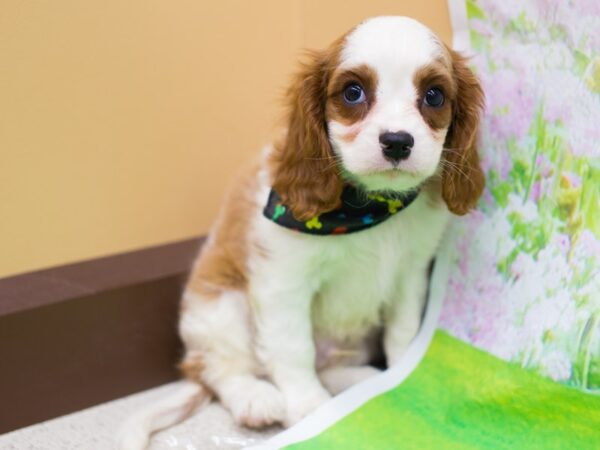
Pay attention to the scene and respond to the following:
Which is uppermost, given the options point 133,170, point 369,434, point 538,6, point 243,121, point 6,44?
point 538,6

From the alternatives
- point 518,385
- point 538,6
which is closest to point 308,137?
point 538,6

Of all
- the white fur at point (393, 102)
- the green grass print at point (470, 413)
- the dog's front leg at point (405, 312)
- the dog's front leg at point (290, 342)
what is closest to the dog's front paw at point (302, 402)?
the dog's front leg at point (290, 342)

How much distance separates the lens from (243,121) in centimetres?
247

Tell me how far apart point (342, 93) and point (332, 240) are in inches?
15.3

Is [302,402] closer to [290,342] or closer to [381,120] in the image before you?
[290,342]

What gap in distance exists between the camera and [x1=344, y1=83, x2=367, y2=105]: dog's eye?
5.17ft

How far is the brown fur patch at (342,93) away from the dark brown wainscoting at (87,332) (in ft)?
2.83

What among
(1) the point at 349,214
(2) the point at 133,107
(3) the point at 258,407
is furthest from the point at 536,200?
(2) the point at 133,107

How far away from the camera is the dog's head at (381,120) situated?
152cm

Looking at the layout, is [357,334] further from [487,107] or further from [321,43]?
[321,43]

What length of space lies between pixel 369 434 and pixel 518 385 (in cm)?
38

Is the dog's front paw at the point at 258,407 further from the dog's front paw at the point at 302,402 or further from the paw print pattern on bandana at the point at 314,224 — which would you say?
the paw print pattern on bandana at the point at 314,224

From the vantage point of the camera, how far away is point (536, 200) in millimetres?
1795

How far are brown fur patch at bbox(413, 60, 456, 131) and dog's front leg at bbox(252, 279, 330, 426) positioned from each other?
1.84 feet
